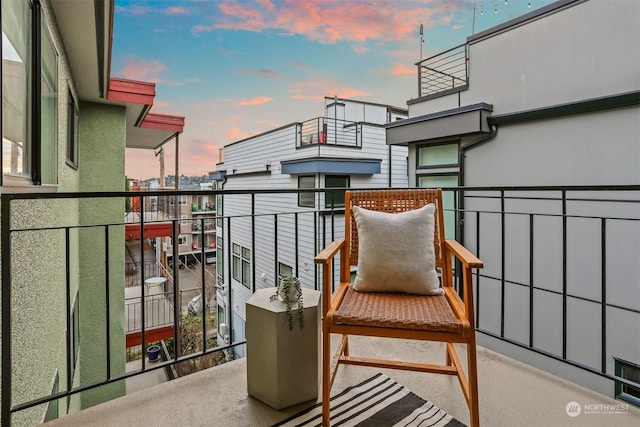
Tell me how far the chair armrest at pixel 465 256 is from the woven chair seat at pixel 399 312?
0.23m

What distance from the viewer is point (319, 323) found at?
5.52ft

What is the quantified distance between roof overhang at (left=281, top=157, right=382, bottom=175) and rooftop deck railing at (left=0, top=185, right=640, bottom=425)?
2329 mm

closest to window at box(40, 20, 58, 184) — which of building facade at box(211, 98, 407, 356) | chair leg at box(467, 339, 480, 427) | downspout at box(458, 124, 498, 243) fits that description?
chair leg at box(467, 339, 480, 427)

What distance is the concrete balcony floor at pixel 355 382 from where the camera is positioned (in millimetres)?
1544

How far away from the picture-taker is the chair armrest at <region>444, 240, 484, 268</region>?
1.40 meters

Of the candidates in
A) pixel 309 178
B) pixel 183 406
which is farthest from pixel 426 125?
pixel 183 406

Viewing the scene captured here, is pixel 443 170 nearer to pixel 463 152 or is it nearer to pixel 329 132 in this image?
pixel 463 152

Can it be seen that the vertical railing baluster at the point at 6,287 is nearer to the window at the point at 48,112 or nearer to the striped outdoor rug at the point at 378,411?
the window at the point at 48,112

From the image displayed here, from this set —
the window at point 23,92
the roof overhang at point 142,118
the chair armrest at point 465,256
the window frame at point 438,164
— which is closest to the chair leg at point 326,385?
the chair armrest at point 465,256

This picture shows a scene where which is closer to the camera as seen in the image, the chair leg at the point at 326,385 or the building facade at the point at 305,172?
the chair leg at the point at 326,385

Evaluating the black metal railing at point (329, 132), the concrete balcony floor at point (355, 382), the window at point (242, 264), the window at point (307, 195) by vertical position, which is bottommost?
the window at point (242, 264)

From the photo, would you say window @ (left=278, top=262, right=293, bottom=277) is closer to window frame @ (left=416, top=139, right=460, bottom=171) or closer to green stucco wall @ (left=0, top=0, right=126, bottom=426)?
green stucco wall @ (left=0, top=0, right=126, bottom=426)

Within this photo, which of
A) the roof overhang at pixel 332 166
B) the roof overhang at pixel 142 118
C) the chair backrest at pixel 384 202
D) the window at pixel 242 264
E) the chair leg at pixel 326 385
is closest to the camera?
the chair leg at pixel 326 385

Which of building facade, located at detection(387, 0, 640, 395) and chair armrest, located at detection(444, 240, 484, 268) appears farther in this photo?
building facade, located at detection(387, 0, 640, 395)
